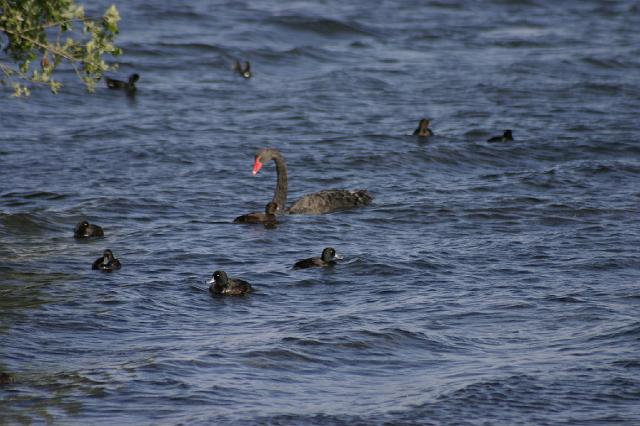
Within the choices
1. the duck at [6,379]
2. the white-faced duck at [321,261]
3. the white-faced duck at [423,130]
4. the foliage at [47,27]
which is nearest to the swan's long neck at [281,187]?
the white-faced duck at [321,261]

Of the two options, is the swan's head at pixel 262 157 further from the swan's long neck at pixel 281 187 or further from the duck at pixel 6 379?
the duck at pixel 6 379

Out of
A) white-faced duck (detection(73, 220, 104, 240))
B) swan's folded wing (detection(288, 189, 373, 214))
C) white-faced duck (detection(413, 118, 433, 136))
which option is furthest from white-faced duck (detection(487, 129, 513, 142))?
white-faced duck (detection(73, 220, 104, 240))

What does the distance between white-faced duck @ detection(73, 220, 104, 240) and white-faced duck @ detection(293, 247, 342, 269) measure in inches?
120

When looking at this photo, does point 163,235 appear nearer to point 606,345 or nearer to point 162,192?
point 162,192

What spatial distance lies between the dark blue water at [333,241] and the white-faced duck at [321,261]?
0.16 m

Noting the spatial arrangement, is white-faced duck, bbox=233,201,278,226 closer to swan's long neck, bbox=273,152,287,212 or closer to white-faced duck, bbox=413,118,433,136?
swan's long neck, bbox=273,152,287,212

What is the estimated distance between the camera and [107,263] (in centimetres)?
1590

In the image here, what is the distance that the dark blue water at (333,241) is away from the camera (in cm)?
1178

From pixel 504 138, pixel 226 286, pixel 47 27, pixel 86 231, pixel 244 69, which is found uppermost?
pixel 47 27

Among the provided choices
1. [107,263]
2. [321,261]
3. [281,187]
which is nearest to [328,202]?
[281,187]

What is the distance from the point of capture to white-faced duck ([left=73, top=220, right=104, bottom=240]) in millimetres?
17781

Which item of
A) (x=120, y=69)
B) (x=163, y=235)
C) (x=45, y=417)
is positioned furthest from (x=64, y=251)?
(x=120, y=69)

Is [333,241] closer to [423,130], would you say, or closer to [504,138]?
[423,130]

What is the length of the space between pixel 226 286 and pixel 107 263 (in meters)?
1.84
